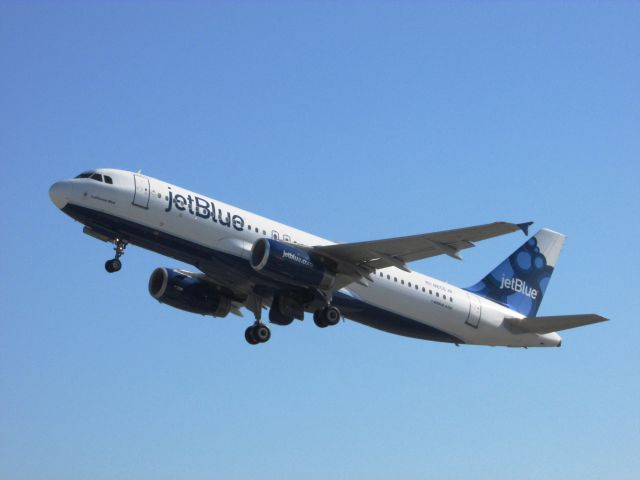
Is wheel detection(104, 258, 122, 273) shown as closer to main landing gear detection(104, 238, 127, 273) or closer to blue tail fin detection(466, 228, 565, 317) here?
main landing gear detection(104, 238, 127, 273)

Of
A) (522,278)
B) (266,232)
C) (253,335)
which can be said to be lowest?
(253,335)

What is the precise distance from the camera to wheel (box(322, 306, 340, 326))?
1558 inches

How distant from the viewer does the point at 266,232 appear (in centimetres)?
3922

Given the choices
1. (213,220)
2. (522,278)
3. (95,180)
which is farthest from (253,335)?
(522,278)

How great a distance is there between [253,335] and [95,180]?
9.17m

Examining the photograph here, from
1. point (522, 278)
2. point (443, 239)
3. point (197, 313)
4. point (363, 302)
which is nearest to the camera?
point (443, 239)

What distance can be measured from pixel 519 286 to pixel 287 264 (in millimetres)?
13323

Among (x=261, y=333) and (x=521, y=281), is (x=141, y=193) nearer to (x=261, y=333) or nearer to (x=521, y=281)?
(x=261, y=333)

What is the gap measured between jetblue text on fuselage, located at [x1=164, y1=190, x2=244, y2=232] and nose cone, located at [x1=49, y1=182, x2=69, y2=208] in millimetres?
3388

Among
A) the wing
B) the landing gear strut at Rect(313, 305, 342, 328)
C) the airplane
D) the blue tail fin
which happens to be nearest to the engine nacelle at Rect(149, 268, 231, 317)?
the airplane

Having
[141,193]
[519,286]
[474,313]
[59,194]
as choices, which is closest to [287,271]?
[141,193]

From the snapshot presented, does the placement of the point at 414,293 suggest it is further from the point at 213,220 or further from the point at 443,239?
the point at 213,220

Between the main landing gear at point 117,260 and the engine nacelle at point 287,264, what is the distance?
452 centimetres

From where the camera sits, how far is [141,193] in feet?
121
